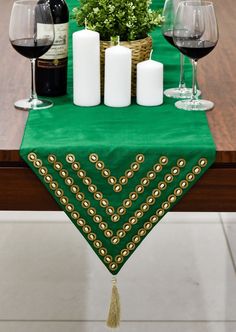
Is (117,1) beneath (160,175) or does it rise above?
above

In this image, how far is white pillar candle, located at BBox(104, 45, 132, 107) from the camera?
1.90 metres

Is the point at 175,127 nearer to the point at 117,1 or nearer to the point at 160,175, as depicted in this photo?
the point at 160,175

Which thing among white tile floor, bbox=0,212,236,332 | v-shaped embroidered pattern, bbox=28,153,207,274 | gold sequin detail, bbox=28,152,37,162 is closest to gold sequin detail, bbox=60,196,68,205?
v-shaped embroidered pattern, bbox=28,153,207,274

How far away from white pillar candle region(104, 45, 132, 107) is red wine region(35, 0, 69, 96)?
0.13 metres

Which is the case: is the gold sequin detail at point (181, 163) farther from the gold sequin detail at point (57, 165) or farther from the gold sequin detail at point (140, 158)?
the gold sequin detail at point (57, 165)

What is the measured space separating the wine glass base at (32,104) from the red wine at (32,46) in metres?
0.12

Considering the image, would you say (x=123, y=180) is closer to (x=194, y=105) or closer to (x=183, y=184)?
(x=183, y=184)

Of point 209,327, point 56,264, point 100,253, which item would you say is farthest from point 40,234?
point 100,253

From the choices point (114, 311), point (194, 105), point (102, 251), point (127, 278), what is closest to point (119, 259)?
point (102, 251)

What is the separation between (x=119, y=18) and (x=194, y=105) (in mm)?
275

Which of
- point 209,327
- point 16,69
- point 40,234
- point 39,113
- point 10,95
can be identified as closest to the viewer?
point 39,113

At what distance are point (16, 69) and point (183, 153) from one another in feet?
2.61

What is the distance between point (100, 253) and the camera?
178 cm

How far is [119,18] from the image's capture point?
200 cm
